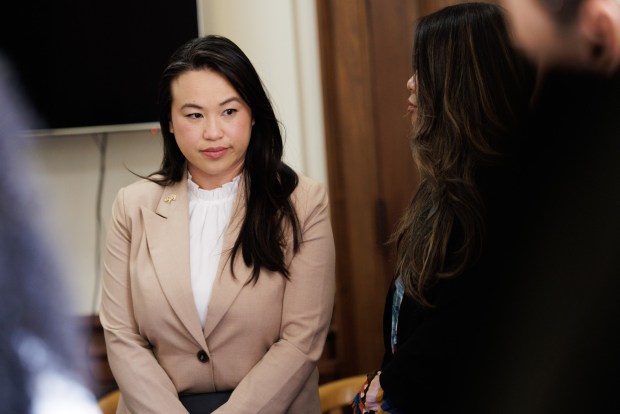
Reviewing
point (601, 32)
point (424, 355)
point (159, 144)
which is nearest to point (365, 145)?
point (159, 144)

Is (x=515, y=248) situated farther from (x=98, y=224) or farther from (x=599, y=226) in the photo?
(x=98, y=224)

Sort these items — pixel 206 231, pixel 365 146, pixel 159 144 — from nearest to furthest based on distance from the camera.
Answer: pixel 206 231
pixel 365 146
pixel 159 144

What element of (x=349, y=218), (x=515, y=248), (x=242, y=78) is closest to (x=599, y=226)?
(x=515, y=248)

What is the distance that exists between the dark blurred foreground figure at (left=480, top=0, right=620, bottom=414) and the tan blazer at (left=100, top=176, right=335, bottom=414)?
125 centimetres

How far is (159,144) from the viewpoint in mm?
2508

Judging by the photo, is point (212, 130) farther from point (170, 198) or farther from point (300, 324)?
point (300, 324)

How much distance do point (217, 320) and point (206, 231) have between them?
0.23 meters

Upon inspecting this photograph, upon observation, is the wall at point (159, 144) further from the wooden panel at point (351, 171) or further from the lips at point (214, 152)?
the lips at point (214, 152)

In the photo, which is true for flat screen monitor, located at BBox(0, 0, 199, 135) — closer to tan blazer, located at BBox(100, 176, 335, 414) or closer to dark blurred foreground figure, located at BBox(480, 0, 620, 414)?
tan blazer, located at BBox(100, 176, 335, 414)

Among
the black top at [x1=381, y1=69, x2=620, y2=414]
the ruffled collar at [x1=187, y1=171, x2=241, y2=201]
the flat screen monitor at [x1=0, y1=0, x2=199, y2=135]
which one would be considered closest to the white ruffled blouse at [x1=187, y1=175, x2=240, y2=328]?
the ruffled collar at [x1=187, y1=171, x2=241, y2=201]

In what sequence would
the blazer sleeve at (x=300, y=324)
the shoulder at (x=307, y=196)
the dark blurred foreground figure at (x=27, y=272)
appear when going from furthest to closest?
1. the dark blurred foreground figure at (x=27, y=272)
2. the shoulder at (x=307, y=196)
3. the blazer sleeve at (x=300, y=324)

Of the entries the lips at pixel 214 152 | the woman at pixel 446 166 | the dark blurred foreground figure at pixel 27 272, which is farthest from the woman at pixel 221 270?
the dark blurred foreground figure at pixel 27 272

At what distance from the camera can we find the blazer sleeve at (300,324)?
154 centimetres

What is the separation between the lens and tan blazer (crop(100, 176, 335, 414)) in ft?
5.12
